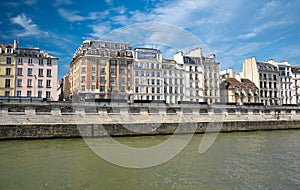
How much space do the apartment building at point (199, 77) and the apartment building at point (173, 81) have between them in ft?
4.29

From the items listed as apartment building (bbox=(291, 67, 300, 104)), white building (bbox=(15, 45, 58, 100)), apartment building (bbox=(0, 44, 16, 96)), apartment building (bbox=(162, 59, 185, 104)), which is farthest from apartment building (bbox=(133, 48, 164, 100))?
apartment building (bbox=(291, 67, 300, 104))

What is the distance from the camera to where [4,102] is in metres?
25.1

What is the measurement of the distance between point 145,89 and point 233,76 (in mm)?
24333

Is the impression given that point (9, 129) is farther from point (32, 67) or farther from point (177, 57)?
point (177, 57)

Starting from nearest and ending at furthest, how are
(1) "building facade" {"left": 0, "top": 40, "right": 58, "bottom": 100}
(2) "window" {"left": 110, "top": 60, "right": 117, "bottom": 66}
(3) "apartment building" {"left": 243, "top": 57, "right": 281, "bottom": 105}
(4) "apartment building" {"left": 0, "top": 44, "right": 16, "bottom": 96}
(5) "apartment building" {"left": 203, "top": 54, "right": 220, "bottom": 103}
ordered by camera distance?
1. (4) "apartment building" {"left": 0, "top": 44, "right": 16, "bottom": 96}
2. (1) "building facade" {"left": 0, "top": 40, "right": 58, "bottom": 100}
3. (2) "window" {"left": 110, "top": 60, "right": 117, "bottom": 66}
4. (5) "apartment building" {"left": 203, "top": 54, "right": 220, "bottom": 103}
5. (3) "apartment building" {"left": 243, "top": 57, "right": 281, "bottom": 105}

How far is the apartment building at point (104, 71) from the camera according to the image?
43594 millimetres

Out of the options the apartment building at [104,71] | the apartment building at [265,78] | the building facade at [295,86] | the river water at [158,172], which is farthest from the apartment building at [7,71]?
the building facade at [295,86]

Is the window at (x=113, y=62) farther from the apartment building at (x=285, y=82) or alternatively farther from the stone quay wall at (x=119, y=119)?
the apartment building at (x=285, y=82)

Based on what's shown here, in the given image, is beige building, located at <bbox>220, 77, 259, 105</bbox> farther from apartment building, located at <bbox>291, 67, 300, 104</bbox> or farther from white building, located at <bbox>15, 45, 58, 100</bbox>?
white building, located at <bbox>15, 45, 58, 100</bbox>

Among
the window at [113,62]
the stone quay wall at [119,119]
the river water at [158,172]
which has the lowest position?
the river water at [158,172]

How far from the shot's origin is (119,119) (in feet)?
97.5

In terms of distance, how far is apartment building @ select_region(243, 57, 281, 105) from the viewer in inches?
2222

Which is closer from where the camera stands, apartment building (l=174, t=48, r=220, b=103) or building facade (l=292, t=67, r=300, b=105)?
apartment building (l=174, t=48, r=220, b=103)

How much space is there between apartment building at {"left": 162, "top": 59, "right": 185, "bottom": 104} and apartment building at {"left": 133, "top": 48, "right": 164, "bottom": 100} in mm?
1088
